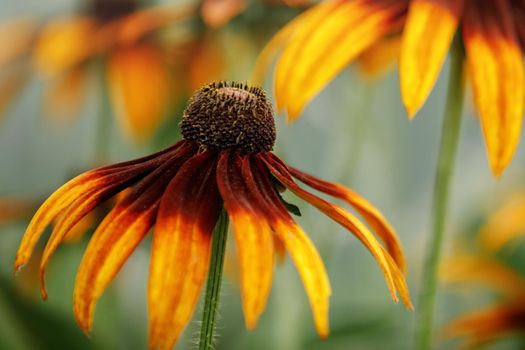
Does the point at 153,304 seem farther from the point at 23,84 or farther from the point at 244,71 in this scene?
the point at 23,84

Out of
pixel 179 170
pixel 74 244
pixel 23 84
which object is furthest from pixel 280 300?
pixel 179 170

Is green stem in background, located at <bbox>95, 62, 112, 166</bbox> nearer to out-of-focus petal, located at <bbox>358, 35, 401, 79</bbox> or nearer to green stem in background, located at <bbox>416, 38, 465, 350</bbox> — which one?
out-of-focus petal, located at <bbox>358, 35, 401, 79</bbox>

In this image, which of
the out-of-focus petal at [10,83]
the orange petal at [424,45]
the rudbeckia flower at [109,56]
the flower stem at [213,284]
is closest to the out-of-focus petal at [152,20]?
the rudbeckia flower at [109,56]

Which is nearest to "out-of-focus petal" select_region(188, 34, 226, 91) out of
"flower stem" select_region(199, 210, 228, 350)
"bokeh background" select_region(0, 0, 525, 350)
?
"bokeh background" select_region(0, 0, 525, 350)

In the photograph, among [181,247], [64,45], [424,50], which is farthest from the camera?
[64,45]

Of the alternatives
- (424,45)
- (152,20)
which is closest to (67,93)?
(152,20)

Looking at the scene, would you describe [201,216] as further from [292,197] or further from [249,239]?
[292,197]
